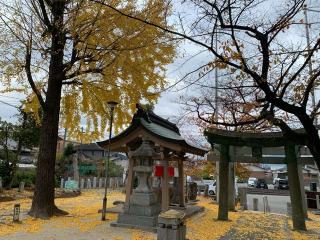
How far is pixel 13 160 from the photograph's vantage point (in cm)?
2436

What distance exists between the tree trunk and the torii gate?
6680 mm

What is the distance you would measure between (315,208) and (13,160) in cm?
2187

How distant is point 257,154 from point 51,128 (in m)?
9.05

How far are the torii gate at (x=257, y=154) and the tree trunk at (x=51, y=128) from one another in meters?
6.68

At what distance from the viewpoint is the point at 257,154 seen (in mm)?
14391

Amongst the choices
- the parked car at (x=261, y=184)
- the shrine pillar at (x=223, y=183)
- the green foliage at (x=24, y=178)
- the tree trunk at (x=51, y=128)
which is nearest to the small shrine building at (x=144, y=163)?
the shrine pillar at (x=223, y=183)

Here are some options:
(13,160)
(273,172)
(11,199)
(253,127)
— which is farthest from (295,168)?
(273,172)

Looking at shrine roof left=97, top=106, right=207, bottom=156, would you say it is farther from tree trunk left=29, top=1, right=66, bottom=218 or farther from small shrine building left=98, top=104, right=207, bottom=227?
tree trunk left=29, top=1, right=66, bottom=218

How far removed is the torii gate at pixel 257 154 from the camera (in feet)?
41.1

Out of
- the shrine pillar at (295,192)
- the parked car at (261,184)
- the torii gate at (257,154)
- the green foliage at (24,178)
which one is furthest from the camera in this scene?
the parked car at (261,184)

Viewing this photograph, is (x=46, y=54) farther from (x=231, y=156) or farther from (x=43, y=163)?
(x=231, y=156)

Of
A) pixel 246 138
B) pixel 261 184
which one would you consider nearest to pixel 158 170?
pixel 246 138

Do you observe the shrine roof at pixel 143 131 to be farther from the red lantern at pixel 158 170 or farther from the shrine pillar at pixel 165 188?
the red lantern at pixel 158 170

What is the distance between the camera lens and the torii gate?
12.5m
